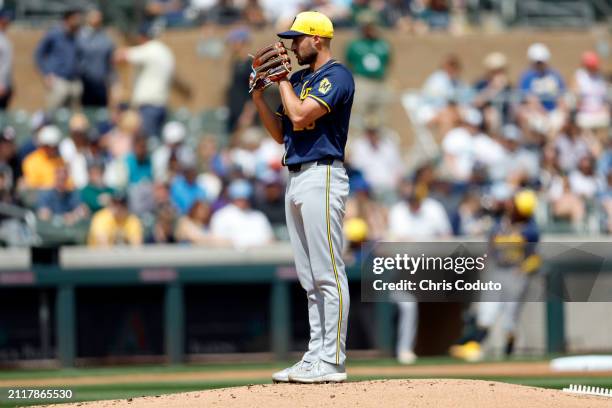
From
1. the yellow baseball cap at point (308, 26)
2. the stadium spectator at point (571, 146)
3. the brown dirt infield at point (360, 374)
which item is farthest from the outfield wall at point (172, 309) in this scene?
the yellow baseball cap at point (308, 26)

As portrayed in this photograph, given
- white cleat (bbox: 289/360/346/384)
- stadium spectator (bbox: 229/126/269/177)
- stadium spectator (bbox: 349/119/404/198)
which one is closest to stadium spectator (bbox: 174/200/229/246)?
stadium spectator (bbox: 229/126/269/177)

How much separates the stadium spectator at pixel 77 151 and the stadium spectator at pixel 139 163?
17.7 inches

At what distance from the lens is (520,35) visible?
18.2m

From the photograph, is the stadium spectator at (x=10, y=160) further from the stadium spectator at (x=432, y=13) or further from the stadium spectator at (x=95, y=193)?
Result: the stadium spectator at (x=432, y=13)

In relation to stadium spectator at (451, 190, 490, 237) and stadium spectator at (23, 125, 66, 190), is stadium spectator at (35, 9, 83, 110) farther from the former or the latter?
stadium spectator at (451, 190, 490, 237)

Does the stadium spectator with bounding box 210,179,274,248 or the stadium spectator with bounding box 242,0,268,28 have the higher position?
the stadium spectator with bounding box 242,0,268,28

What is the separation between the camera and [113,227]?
13039 millimetres

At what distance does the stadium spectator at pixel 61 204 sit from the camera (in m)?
13.1

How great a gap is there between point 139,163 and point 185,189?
0.63m

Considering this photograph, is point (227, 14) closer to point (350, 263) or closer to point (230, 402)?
point (350, 263)

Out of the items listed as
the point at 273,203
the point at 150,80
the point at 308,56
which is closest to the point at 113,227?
the point at 273,203

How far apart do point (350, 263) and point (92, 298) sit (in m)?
2.57

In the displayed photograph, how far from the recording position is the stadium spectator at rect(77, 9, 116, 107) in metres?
15.3

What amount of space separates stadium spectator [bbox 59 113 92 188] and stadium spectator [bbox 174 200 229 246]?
1.14 metres
